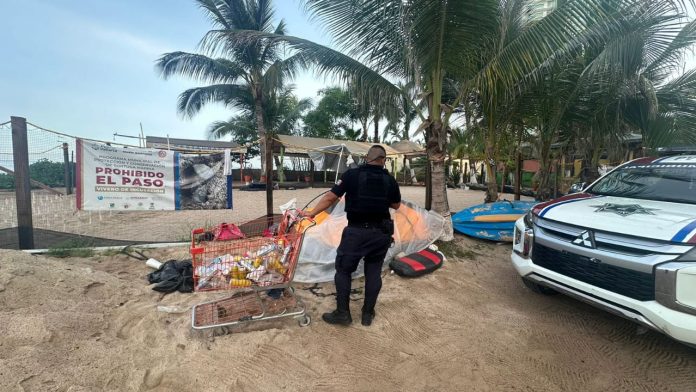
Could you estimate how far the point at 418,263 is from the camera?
448cm

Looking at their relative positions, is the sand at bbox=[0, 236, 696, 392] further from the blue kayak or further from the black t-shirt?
the blue kayak

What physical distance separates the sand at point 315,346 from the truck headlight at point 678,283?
653 mm

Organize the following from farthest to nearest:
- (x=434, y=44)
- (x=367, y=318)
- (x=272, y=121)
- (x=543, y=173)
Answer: (x=272, y=121)
(x=543, y=173)
(x=434, y=44)
(x=367, y=318)

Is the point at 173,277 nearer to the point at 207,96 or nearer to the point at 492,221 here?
the point at 492,221

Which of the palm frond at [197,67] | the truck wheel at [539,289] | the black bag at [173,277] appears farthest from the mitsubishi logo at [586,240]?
the palm frond at [197,67]

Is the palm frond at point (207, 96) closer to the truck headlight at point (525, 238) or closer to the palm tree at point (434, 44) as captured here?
the palm tree at point (434, 44)

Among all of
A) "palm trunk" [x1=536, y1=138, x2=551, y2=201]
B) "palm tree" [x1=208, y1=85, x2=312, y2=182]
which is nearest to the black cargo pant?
"palm trunk" [x1=536, y1=138, x2=551, y2=201]

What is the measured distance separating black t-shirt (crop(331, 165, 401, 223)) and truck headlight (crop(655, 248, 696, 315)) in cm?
209

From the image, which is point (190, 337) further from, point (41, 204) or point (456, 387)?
point (41, 204)

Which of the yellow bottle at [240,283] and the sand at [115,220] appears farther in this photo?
the sand at [115,220]

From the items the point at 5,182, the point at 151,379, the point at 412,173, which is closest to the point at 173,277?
the point at 151,379

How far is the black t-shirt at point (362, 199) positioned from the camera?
297cm

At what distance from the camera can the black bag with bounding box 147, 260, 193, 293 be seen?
360cm

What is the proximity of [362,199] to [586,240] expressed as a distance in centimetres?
200
